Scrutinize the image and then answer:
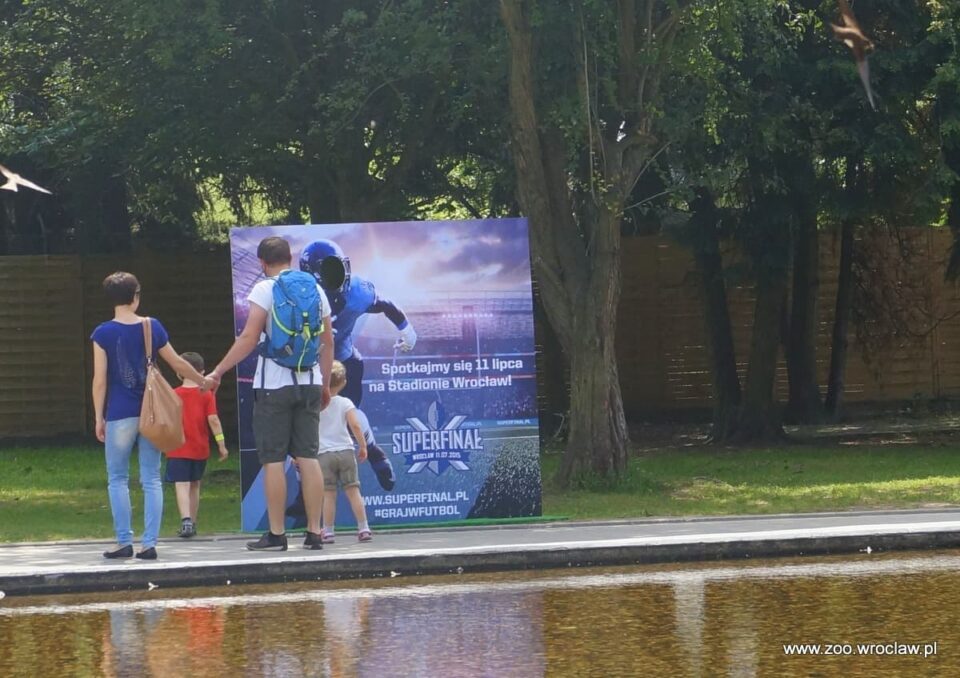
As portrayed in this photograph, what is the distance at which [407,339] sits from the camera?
38.2 feet

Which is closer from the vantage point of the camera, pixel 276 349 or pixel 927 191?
pixel 276 349

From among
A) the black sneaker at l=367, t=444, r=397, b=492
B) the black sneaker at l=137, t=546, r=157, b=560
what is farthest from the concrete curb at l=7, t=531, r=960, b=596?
the black sneaker at l=367, t=444, r=397, b=492

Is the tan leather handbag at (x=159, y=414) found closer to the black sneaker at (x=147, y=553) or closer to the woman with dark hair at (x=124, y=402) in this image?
the woman with dark hair at (x=124, y=402)

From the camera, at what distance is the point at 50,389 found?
23688 millimetres

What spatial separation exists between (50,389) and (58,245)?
8.85 feet

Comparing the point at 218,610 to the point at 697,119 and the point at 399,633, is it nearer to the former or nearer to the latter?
the point at 399,633

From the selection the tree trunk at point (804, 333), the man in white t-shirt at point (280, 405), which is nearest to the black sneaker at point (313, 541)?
the man in white t-shirt at point (280, 405)

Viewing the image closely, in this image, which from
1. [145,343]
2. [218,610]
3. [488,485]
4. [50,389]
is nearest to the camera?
[218,610]

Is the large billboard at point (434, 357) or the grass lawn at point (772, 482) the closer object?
the large billboard at point (434, 357)

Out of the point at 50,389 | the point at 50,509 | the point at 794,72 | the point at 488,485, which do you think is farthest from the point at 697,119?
the point at 50,389

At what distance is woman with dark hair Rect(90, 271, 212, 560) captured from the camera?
32.6 ft

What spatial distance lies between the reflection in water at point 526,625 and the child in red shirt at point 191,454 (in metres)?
2.21

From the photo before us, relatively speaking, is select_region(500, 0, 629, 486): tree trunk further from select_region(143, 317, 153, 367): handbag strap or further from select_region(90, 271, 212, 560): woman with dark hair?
select_region(143, 317, 153, 367): handbag strap

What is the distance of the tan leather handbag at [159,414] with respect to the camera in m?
9.84
